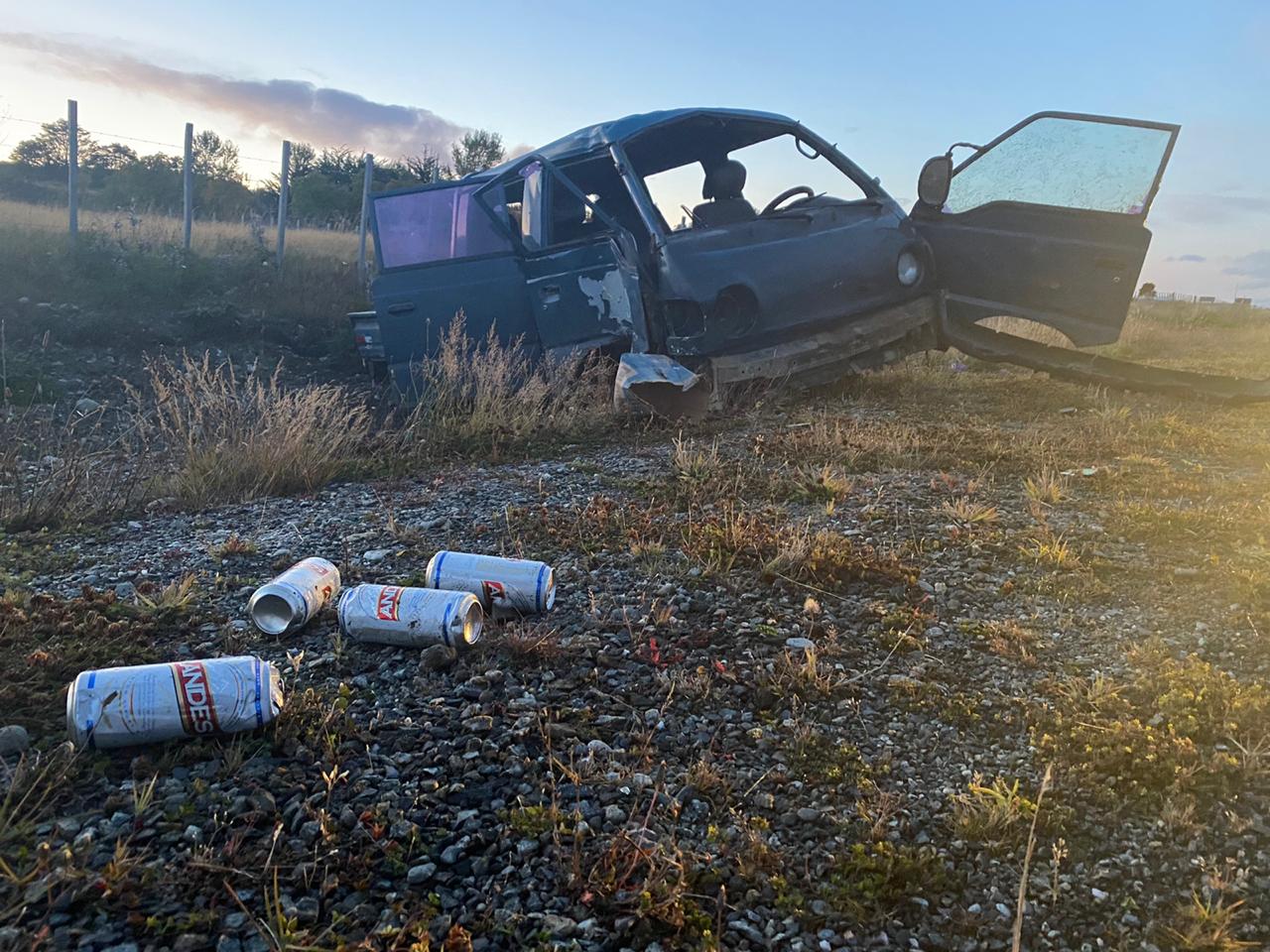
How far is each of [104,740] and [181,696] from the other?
206mm

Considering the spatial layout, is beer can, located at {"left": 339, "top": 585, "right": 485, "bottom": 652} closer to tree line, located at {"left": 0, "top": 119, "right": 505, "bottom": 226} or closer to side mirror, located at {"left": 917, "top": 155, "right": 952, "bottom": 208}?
side mirror, located at {"left": 917, "top": 155, "right": 952, "bottom": 208}

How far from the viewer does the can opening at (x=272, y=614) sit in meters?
2.93

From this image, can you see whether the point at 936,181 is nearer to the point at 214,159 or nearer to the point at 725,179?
the point at 725,179

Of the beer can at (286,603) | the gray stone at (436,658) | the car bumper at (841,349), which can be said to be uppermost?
the car bumper at (841,349)

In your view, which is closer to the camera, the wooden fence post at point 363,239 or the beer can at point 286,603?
the beer can at point 286,603

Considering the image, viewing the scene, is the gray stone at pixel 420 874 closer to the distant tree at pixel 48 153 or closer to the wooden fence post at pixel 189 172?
the wooden fence post at pixel 189 172

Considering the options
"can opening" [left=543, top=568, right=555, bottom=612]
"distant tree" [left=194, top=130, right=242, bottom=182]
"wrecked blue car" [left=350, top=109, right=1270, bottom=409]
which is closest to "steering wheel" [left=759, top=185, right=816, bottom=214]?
"wrecked blue car" [left=350, top=109, right=1270, bottom=409]

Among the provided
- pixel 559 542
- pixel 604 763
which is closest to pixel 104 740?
pixel 604 763

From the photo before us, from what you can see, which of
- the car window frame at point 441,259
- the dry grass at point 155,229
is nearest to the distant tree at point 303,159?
the dry grass at point 155,229

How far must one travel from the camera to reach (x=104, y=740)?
7.25 ft

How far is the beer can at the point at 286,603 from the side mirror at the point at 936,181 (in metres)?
5.90

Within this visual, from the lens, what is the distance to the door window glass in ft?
20.6

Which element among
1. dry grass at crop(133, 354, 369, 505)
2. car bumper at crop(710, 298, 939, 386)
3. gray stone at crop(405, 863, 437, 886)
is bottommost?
gray stone at crop(405, 863, 437, 886)

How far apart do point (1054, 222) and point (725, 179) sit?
8.74 feet
